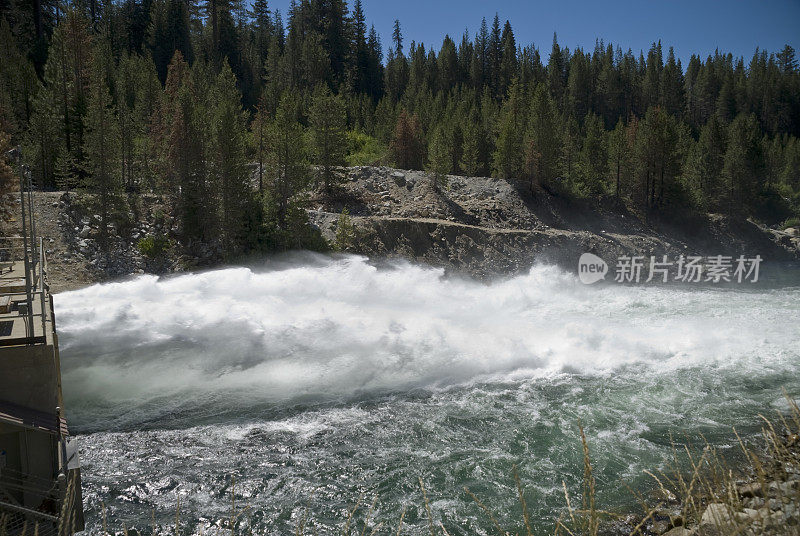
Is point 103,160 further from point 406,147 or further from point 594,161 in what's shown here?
point 594,161

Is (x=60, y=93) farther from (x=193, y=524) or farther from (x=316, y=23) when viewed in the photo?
(x=316, y=23)

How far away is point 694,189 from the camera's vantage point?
50.4 m

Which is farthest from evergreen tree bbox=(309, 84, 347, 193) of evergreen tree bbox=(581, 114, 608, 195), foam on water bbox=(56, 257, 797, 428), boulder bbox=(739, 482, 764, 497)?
boulder bbox=(739, 482, 764, 497)

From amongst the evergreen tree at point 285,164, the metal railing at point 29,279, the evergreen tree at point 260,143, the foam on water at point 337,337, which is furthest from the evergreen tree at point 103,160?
the evergreen tree at point 285,164

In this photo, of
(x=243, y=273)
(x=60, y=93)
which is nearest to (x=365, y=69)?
(x=60, y=93)

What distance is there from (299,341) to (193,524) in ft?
29.8

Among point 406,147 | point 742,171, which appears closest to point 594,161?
point 742,171

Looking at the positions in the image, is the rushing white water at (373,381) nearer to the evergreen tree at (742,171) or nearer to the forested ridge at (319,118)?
the forested ridge at (319,118)

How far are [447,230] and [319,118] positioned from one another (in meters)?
11.4

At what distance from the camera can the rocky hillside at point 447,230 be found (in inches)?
1102

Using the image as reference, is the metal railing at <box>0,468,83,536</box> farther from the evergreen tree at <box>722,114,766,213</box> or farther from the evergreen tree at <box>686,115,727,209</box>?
the evergreen tree at <box>722,114,766,213</box>

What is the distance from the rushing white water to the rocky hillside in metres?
5.44

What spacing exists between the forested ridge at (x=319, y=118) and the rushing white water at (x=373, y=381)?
7822 millimetres

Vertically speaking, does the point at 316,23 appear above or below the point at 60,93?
above
